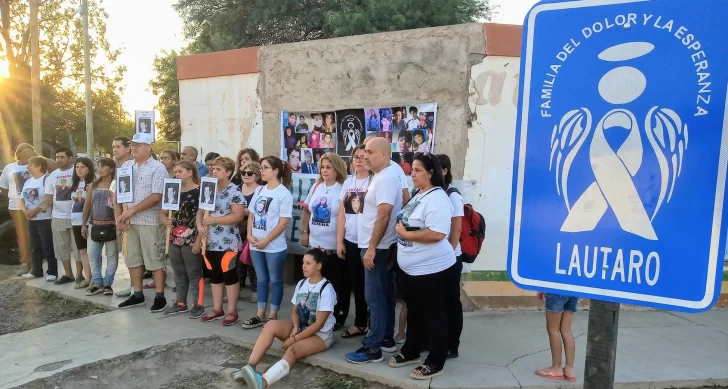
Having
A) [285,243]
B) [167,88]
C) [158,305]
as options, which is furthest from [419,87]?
[167,88]

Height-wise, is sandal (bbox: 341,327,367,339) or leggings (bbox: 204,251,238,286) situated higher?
leggings (bbox: 204,251,238,286)

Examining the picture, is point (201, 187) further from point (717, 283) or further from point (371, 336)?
point (717, 283)

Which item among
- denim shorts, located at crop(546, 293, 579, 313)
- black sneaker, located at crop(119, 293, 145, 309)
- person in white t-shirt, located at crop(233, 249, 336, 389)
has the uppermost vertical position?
denim shorts, located at crop(546, 293, 579, 313)

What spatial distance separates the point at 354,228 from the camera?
14.7 feet

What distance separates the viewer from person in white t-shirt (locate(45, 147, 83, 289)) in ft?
21.6

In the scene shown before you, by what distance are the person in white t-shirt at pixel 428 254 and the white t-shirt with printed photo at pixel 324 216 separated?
1098 mm

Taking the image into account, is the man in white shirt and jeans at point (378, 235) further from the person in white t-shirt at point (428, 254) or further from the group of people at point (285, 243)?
the person in white t-shirt at point (428, 254)

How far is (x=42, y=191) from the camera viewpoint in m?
6.97

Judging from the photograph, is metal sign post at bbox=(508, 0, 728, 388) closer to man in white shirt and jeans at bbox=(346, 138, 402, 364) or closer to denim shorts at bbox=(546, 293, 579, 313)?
denim shorts at bbox=(546, 293, 579, 313)

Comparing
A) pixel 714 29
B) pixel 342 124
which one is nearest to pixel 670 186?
pixel 714 29

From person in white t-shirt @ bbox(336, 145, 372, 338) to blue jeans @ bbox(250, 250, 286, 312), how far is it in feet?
2.25

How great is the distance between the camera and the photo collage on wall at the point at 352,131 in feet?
18.0

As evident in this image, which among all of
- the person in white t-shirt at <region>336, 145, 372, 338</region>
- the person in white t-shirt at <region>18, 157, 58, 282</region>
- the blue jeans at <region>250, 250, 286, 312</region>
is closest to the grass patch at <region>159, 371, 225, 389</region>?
the blue jeans at <region>250, 250, 286, 312</region>

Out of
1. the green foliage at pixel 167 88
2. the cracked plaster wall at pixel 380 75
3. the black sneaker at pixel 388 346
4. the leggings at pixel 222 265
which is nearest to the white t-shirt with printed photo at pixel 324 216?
the leggings at pixel 222 265
